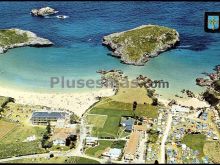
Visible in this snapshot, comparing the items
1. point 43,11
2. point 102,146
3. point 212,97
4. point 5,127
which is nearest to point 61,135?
point 102,146

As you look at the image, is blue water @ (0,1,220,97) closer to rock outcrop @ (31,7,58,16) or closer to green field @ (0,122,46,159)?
rock outcrop @ (31,7,58,16)

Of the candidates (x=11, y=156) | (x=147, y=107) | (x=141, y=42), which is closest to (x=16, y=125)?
(x=11, y=156)

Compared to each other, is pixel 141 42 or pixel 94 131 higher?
pixel 141 42

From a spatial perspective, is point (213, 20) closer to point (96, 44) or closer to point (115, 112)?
point (115, 112)

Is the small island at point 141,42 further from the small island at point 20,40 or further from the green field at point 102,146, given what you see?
the green field at point 102,146

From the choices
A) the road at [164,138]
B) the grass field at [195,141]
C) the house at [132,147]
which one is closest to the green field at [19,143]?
the house at [132,147]

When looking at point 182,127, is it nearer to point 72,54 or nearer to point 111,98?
point 111,98
